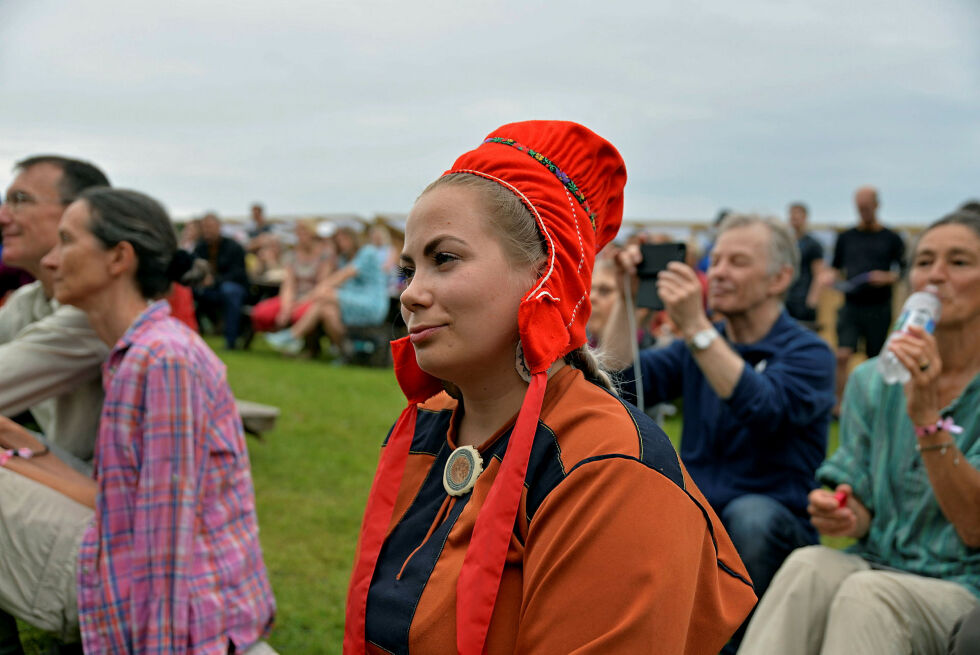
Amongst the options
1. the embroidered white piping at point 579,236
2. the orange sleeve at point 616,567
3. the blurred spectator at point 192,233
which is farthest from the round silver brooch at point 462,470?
the blurred spectator at point 192,233

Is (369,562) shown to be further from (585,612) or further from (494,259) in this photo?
(494,259)

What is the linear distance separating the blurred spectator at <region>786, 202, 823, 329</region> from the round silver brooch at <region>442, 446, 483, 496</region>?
7.87 metres

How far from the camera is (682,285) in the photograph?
11.0ft

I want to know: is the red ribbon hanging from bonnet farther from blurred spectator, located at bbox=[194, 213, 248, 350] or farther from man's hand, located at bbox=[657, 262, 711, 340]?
blurred spectator, located at bbox=[194, 213, 248, 350]

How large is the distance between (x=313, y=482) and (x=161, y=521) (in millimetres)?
3188

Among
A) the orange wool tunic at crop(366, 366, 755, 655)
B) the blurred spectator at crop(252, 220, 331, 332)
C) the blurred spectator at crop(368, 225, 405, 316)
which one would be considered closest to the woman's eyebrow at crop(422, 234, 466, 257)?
the orange wool tunic at crop(366, 366, 755, 655)

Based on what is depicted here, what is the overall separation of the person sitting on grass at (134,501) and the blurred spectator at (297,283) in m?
9.69

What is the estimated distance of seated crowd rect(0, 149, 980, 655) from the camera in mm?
2615

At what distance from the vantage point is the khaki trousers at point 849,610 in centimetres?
244

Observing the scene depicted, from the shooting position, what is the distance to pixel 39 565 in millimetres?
2801

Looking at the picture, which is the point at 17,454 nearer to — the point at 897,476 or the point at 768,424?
the point at 768,424

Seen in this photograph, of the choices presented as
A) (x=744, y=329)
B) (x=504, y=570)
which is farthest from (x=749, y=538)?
(x=504, y=570)

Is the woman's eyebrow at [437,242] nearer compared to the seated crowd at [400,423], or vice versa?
the woman's eyebrow at [437,242]

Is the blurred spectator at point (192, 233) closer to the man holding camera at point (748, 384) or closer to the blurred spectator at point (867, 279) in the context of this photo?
the blurred spectator at point (867, 279)
